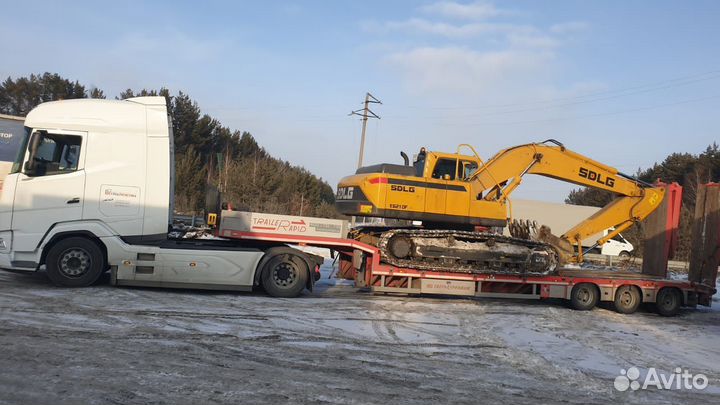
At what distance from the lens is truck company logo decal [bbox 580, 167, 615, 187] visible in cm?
1249

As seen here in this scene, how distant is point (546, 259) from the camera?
38.9 ft

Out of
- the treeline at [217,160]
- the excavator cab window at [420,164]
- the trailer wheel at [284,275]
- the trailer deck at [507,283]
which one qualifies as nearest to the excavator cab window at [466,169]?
the excavator cab window at [420,164]

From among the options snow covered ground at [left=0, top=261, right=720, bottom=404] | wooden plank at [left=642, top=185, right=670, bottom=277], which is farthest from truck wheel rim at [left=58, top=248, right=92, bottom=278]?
wooden plank at [left=642, top=185, right=670, bottom=277]

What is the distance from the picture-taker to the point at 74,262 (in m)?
9.93

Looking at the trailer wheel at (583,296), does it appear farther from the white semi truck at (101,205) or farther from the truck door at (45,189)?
the truck door at (45,189)

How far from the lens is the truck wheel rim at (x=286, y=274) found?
35.3 ft

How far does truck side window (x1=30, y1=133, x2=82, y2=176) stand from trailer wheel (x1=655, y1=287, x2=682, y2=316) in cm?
1226

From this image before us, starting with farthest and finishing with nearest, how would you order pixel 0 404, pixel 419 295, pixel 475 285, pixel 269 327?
pixel 419 295 → pixel 475 285 → pixel 269 327 → pixel 0 404

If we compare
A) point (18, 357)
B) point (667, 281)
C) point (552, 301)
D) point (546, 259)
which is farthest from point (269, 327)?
point (667, 281)

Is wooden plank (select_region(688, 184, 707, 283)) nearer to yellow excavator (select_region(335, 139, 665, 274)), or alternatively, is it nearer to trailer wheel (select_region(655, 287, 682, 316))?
trailer wheel (select_region(655, 287, 682, 316))

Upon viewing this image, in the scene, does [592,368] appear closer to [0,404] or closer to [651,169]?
[0,404]

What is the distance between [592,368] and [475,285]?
4531 millimetres

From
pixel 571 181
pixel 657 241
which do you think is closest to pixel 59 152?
pixel 571 181

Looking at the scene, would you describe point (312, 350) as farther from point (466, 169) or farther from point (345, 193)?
point (466, 169)
